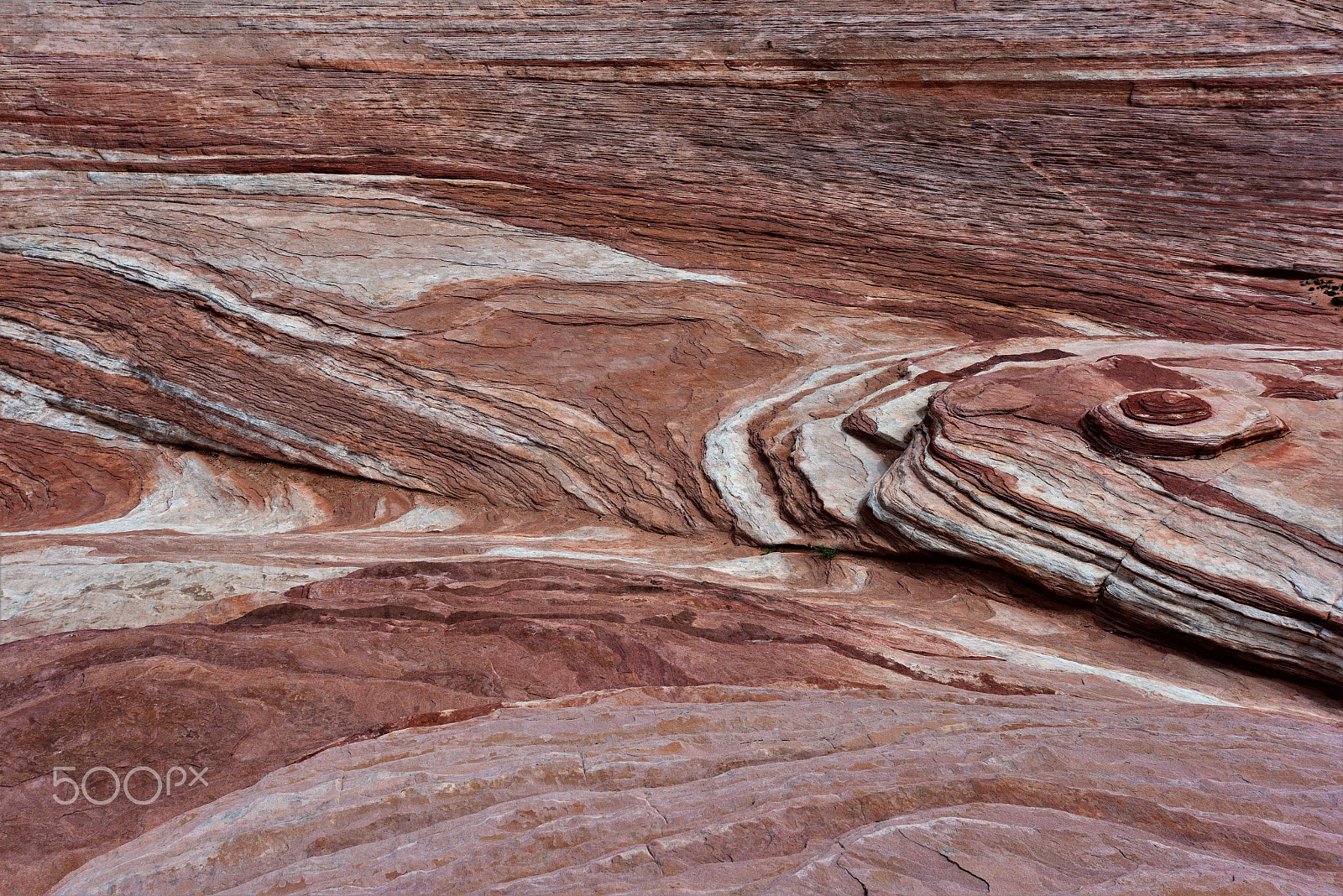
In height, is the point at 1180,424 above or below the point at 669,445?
above

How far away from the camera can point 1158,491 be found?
6.32 metres

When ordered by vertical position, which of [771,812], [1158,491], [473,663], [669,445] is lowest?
[473,663]

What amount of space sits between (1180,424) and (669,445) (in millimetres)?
5166

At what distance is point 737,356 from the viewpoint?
9.98 meters

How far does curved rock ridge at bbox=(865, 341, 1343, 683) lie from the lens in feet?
18.5

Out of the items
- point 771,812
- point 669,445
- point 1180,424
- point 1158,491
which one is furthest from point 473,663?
point 1180,424

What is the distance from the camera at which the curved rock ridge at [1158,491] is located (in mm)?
5637

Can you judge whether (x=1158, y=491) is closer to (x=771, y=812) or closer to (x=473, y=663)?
(x=771, y=812)

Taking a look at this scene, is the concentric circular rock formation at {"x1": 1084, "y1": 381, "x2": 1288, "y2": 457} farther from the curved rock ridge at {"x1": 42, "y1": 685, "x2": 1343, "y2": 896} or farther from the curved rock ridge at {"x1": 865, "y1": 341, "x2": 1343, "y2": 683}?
the curved rock ridge at {"x1": 42, "y1": 685, "x2": 1343, "y2": 896}

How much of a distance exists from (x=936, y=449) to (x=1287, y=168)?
7.22 m

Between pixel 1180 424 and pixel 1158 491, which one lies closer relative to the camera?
pixel 1158 491

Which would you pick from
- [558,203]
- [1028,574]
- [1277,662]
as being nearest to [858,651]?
[1028,574]

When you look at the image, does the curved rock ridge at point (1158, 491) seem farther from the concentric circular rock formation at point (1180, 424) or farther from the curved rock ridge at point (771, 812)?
the curved rock ridge at point (771, 812)

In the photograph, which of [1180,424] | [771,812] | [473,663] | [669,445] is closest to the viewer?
[771,812]
